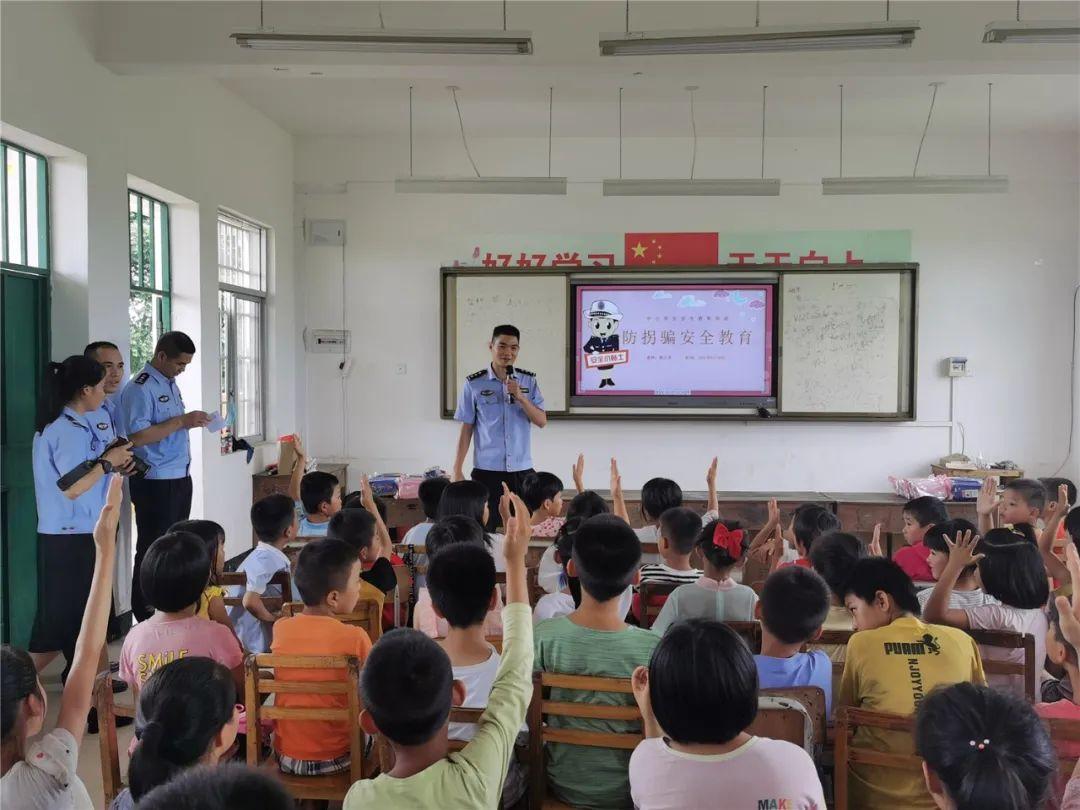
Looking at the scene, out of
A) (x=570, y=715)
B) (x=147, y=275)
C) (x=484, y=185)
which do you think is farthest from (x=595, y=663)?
(x=147, y=275)

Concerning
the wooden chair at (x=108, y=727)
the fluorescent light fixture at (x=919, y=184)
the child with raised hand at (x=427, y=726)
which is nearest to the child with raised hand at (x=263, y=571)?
the wooden chair at (x=108, y=727)

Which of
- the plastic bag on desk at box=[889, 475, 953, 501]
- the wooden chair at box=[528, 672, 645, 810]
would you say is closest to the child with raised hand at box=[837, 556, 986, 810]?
the wooden chair at box=[528, 672, 645, 810]

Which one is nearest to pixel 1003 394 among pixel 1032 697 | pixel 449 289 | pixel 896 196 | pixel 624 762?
pixel 896 196

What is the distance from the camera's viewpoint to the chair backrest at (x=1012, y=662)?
6.88ft

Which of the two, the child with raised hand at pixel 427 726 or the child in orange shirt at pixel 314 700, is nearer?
the child with raised hand at pixel 427 726

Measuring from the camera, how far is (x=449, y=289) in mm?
6645

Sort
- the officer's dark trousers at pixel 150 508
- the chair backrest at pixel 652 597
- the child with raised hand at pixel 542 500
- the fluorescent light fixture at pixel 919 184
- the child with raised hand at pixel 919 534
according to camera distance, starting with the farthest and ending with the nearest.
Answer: the fluorescent light fixture at pixel 919 184, the officer's dark trousers at pixel 150 508, the child with raised hand at pixel 542 500, the child with raised hand at pixel 919 534, the chair backrest at pixel 652 597

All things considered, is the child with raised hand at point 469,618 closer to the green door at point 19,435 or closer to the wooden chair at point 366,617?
the wooden chair at point 366,617

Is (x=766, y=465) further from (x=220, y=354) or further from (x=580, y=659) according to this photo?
(x=580, y=659)

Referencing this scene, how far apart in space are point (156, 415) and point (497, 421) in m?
1.77

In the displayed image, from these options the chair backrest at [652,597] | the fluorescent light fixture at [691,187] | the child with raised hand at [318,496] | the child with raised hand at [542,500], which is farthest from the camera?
the fluorescent light fixture at [691,187]

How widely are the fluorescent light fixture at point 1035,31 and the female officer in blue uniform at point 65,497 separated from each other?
4032 millimetres

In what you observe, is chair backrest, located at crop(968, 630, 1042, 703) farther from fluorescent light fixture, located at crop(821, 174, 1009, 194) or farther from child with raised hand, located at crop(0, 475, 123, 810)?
fluorescent light fixture, located at crop(821, 174, 1009, 194)

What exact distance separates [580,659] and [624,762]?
25 centimetres
